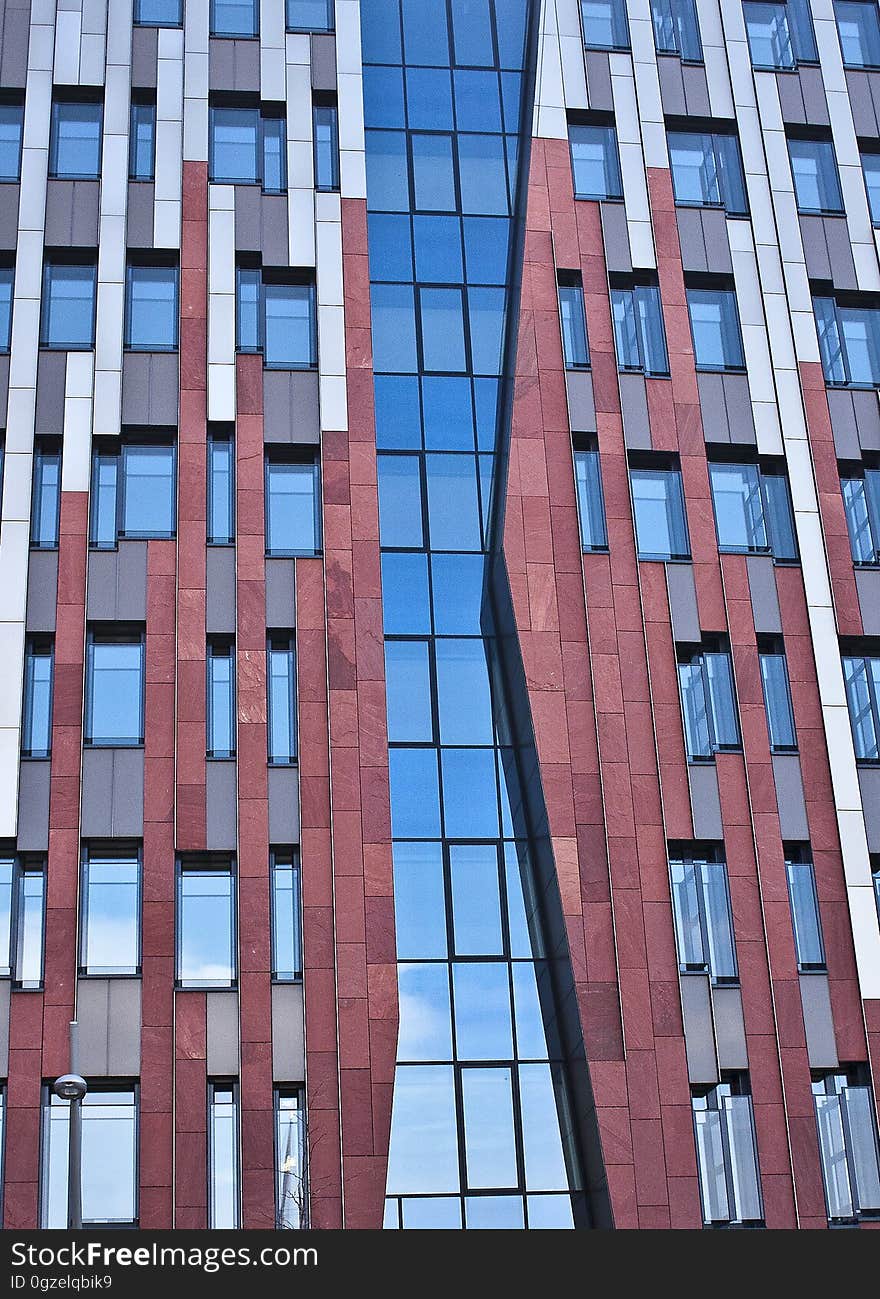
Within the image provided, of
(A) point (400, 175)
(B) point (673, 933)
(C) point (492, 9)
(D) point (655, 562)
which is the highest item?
(C) point (492, 9)

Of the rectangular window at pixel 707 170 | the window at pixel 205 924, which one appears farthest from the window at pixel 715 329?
the window at pixel 205 924

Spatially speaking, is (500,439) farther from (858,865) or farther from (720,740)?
(858,865)

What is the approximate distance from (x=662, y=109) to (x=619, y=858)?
53.8ft

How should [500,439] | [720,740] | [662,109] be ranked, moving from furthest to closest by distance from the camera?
[662,109] < [500,439] < [720,740]

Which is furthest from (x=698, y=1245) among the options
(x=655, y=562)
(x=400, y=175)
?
(x=400, y=175)

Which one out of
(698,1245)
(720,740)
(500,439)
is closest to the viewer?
(698,1245)

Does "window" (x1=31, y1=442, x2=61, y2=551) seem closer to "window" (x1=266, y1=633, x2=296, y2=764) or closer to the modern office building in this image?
the modern office building

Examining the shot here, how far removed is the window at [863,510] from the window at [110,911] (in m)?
15.0

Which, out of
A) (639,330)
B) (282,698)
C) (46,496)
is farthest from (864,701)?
(46,496)

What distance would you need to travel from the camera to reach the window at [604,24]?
35594mm

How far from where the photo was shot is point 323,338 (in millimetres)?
32219

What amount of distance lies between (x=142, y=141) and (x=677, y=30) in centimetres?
1184

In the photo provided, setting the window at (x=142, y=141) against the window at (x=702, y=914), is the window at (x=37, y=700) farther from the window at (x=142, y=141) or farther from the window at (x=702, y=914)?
the window at (x=702, y=914)

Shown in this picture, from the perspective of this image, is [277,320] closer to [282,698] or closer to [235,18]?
[235,18]
